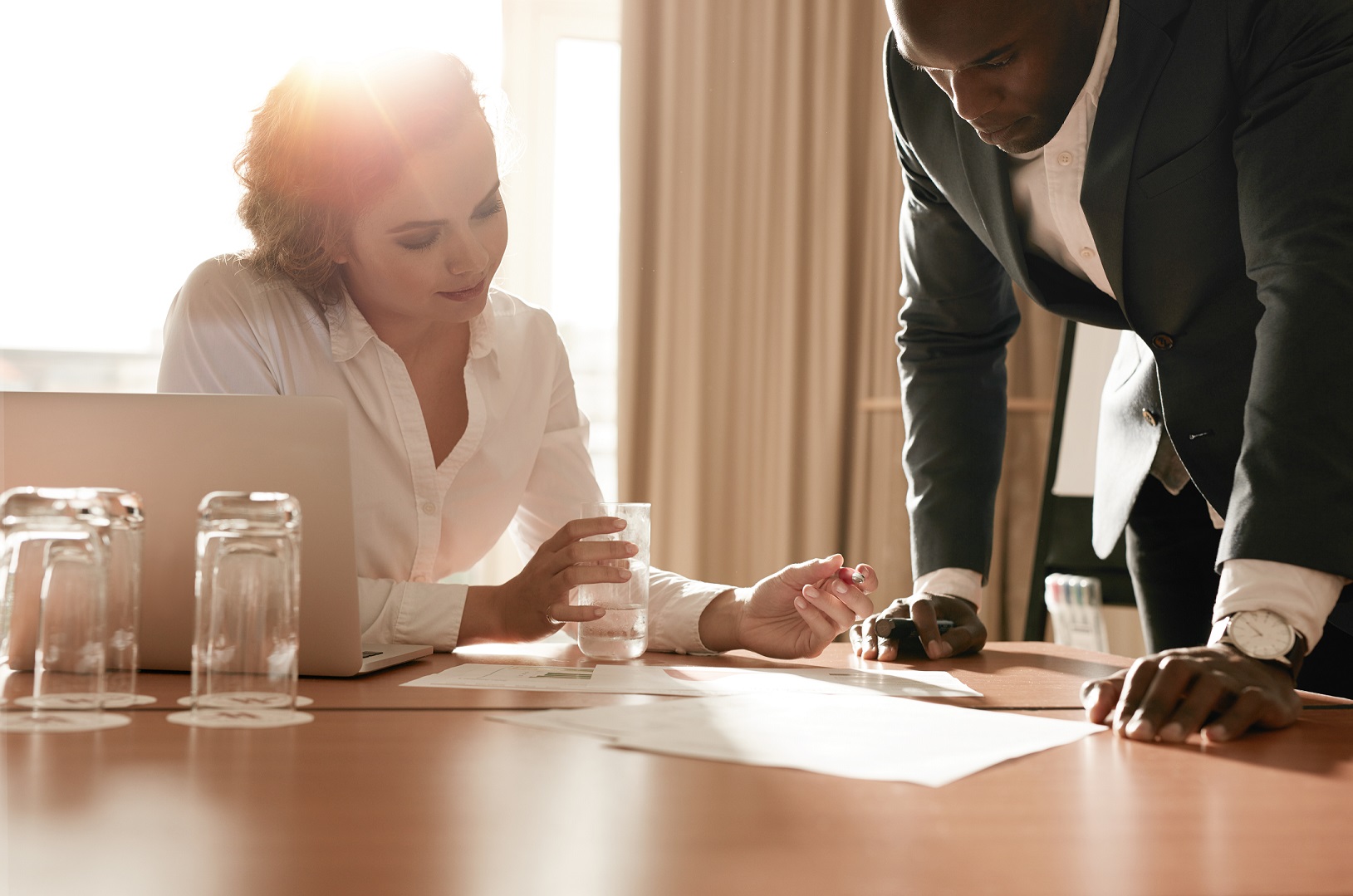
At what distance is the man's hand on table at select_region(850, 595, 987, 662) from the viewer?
4.28 ft

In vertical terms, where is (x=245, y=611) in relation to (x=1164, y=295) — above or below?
below

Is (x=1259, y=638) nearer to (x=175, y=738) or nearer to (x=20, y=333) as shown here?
(x=175, y=738)

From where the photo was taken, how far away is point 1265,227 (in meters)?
1.16

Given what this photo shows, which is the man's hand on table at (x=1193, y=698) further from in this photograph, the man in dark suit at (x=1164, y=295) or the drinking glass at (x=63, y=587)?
the drinking glass at (x=63, y=587)

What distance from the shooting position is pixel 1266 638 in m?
0.91

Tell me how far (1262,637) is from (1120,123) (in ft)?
2.13

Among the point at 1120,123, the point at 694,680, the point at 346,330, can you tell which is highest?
the point at 1120,123

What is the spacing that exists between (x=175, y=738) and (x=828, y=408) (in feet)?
9.40

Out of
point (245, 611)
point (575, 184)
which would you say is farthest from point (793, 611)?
point (575, 184)

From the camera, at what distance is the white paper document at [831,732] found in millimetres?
706

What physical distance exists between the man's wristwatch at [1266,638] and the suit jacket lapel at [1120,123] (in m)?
0.56

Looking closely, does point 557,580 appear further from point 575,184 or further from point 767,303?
point 575,184

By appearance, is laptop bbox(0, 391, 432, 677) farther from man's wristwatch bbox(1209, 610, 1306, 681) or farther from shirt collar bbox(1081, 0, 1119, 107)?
shirt collar bbox(1081, 0, 1119, 107)

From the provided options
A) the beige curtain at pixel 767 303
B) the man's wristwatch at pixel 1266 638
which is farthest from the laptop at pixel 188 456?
the beige curtain at pixel 767 303
